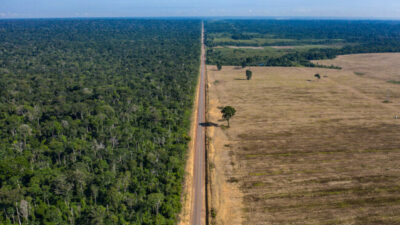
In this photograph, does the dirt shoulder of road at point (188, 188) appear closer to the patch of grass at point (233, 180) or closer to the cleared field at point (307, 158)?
the cleared field at point (307, 158)

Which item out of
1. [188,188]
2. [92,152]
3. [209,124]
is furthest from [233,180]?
[92,152]

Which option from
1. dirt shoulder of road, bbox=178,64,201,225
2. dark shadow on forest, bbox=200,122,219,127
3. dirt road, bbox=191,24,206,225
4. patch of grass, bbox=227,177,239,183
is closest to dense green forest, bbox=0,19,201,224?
dirt shoulder of road, bbox=178,64,201,225

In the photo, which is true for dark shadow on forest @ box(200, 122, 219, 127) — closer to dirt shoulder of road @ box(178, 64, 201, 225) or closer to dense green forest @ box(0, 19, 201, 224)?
dense green forest @ box(0, 19, 201, 224)

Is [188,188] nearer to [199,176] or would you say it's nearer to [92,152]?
[199,176]

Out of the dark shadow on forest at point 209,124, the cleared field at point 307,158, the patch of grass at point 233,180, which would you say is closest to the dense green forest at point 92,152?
the dark shadow on forest at point 209,124

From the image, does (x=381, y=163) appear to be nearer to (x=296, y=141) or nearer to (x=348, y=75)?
(x=296, y=141)

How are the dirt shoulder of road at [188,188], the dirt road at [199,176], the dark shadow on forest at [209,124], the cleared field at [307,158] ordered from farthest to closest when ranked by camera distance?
1. the dark shadow on forest at [209,124]
2. the cleared field at [307,158]
3. the dirt road at [199,176]
4. the dirt shoulder of road at [188,188]

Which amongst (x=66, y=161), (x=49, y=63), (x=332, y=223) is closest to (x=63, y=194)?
(x=66, y=161)

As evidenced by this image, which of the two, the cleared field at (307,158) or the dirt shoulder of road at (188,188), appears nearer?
the dirt shoulder of road at (188,188)
